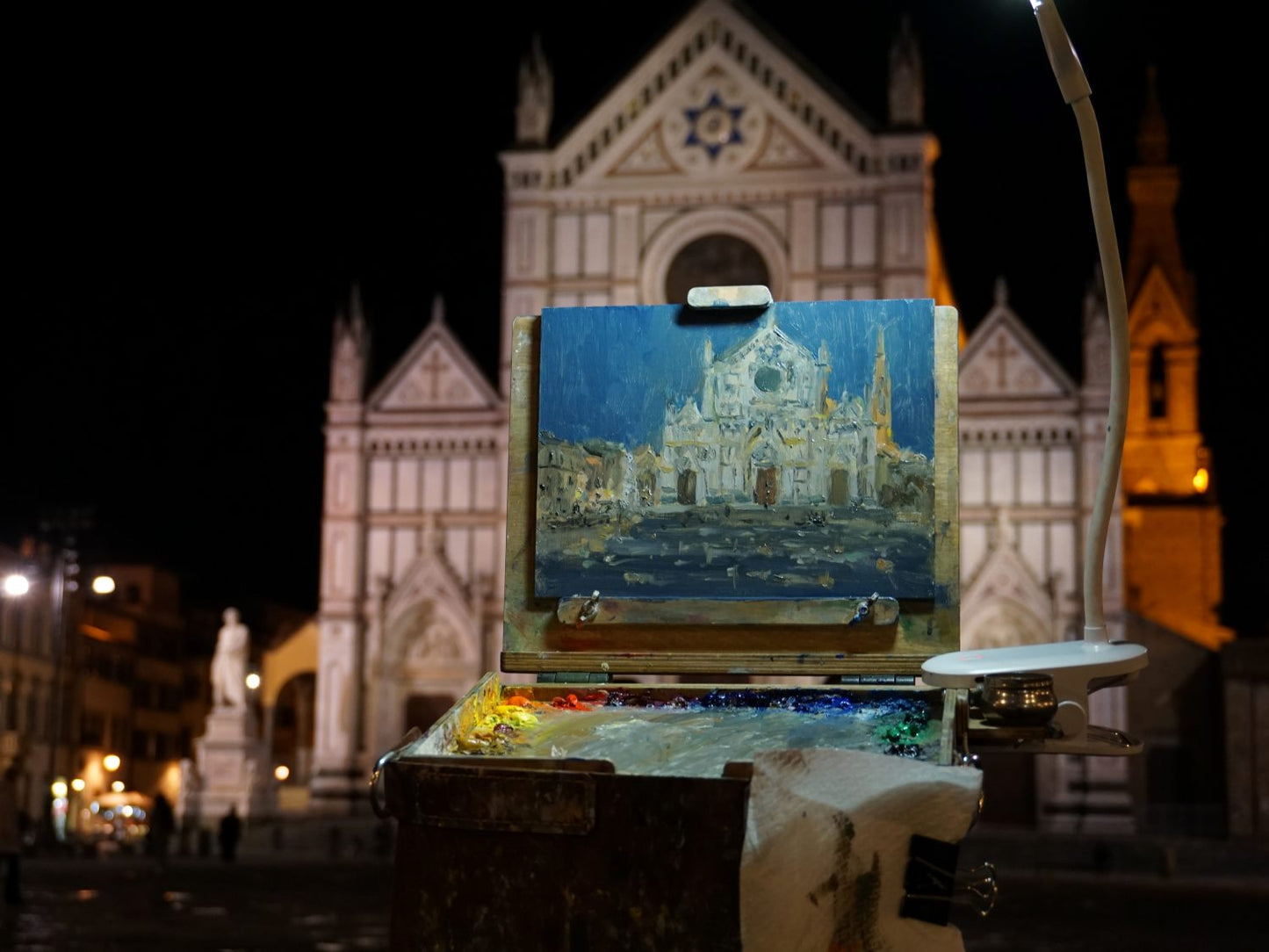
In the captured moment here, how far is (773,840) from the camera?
3.84 meters

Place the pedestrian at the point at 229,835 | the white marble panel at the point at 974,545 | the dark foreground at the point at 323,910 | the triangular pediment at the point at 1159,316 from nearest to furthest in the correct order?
the dark foreground at the point at 323,910
the pedestrian at the point at 229,835
the white marble panel at the point at 974,545
the triangular pediment at the point at 1159,316

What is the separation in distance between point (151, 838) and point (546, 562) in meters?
28.1

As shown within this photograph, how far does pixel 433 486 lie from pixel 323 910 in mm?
22972

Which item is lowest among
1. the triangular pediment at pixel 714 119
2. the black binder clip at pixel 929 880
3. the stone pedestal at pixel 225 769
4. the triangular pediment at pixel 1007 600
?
the stone pedestal at pixel 225 769

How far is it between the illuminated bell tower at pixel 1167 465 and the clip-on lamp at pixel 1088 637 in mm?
46603

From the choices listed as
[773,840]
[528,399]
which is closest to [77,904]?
[528,399]

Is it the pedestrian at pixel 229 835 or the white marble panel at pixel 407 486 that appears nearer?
the pedestrian at pixel 229 835

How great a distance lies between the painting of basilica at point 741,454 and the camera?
16.2 ft

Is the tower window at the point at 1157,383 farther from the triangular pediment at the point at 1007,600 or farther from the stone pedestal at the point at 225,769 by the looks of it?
the stone pedestal at the point at 225,769

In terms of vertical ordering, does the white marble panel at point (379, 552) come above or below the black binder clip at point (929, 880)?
above

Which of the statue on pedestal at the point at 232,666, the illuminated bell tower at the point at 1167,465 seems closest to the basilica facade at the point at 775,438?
the statue on pedestal at the point at 232,666

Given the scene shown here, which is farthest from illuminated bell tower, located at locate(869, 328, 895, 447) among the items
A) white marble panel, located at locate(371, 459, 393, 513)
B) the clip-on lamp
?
white marble panel, located at locate(371, 459, 393, 513)

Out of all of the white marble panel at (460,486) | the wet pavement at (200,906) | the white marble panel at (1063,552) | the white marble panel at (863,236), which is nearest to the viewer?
the wet pavement at (200,906)

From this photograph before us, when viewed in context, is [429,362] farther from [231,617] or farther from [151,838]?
[151,838]
